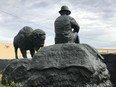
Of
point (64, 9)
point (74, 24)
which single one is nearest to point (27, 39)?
point (64, 9)

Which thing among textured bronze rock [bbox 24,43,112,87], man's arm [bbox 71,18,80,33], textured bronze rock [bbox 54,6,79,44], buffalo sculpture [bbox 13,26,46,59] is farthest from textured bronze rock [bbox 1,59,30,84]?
textured bronze rock [bbox 24,43,112,87]

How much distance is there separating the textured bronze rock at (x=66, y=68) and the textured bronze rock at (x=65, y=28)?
2.09 metres

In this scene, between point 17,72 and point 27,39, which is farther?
point 27,39

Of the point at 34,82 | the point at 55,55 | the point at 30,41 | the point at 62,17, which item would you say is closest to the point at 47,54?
the point at 55,55

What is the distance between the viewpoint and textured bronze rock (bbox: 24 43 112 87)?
632 centimetres

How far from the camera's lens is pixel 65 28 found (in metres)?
9.02

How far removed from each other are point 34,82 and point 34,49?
5.33m

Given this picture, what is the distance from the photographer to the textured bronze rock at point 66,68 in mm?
6324

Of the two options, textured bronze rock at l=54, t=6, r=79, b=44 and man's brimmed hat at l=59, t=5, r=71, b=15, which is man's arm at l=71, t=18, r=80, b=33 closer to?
textured bronze rock at l=54, t=6, r=79, b=44

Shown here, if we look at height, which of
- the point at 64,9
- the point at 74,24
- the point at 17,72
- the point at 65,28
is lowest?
the point at 17,72

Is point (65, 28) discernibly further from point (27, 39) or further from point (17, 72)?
point (27, 39)

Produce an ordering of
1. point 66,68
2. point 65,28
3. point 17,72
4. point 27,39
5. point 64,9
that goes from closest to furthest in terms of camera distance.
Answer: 1. point 66,68
2. point 65,28
3. point 64,9
4. point 17,72
5. point 27,39

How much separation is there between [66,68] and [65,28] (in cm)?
277

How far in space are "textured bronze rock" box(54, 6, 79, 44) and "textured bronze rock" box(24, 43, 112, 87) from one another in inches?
82.3
